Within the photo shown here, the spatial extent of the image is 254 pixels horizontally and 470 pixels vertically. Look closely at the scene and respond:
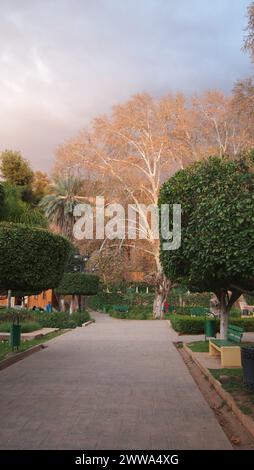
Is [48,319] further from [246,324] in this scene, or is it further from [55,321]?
[246,324]

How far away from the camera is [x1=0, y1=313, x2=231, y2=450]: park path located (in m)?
5.75

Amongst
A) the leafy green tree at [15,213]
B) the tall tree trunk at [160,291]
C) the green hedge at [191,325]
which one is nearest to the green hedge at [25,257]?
the leafy green tree at [15,213]

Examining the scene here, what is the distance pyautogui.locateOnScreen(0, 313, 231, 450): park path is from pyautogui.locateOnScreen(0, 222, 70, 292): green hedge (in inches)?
83.9

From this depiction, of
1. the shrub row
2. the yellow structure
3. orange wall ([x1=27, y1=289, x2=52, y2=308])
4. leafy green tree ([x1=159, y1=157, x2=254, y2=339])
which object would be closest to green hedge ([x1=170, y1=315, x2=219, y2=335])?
the shrub row

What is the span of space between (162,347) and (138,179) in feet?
68.8

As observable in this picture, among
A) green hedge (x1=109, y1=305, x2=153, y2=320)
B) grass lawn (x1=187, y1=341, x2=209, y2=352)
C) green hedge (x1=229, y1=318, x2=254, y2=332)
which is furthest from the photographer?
green hedge (x1=109, y1=305, x2=153, y2=320)

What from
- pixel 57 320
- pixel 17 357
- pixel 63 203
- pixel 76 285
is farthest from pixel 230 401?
pixel 63 203

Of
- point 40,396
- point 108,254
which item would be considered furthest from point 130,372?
point 108,254

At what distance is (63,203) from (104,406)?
40897 mm

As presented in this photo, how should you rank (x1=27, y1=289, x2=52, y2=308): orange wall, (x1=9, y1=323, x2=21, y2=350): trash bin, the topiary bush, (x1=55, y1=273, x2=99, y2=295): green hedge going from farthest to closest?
(x1=27, y1=289, x2=52, y2=308): orange wall
(x1=55, y1=273, x2=99, y2=295): green hedge
the topiary bush
(x1=9, y1=323, x2=21, y2=350): trash bin

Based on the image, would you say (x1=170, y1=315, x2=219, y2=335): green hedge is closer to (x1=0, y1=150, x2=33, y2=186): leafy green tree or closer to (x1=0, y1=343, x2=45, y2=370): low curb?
(x1=0, y1=343, x2=45, y2=370): low curb
